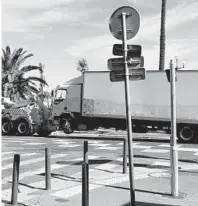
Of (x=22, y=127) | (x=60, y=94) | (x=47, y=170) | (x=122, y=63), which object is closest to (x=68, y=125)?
(x=60, y=94)

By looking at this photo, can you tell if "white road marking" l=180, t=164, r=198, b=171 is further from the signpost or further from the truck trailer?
the truck trailer

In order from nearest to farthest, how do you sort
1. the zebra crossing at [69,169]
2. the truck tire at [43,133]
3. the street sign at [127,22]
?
1. the street sign at [127,22]
2. the zebra crossing at [69,169]
3. the truck tire at [43,133]

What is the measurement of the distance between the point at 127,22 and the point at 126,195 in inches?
122

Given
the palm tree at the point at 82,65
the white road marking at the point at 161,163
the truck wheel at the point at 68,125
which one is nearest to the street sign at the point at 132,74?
the white road marking at the point at 161,163

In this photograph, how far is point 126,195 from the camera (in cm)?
727

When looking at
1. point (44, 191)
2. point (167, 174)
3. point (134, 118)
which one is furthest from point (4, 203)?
point (134, 118)

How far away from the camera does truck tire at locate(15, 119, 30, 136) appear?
23656 millimetres

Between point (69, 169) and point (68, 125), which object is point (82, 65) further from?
point (69, 169)

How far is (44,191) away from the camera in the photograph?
771 cm

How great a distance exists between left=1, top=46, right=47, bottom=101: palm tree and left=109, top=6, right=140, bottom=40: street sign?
2645 centimetres

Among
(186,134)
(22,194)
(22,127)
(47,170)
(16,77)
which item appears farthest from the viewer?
(16,77)

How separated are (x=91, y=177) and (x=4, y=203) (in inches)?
116

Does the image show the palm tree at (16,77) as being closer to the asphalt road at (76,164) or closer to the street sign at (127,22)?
the asphalt road at (76,164)

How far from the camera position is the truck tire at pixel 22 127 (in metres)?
23.7
